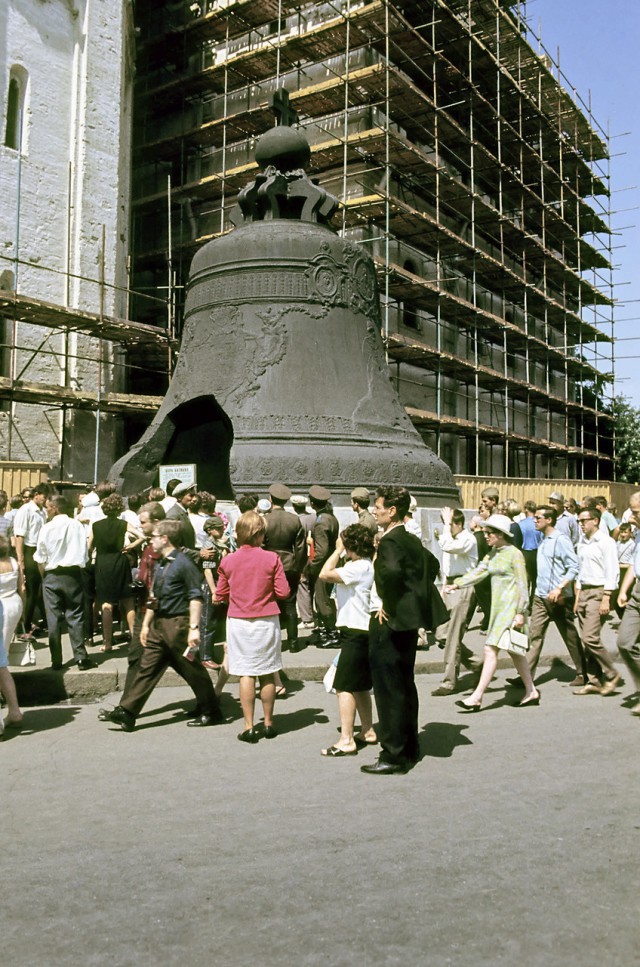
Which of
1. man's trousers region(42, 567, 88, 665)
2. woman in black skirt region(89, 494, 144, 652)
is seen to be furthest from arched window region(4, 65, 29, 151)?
man's trousers region(42, 567, 88, 665)

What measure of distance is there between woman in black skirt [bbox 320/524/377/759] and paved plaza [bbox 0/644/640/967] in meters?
0.22

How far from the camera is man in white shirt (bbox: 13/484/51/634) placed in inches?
336

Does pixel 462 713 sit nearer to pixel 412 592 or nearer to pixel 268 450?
pixel 412 592

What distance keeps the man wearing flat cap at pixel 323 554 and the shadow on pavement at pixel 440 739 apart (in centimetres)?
261

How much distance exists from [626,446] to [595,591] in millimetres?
32774

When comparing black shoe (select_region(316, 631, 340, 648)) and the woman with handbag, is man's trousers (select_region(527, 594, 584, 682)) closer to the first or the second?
the woman with handbag

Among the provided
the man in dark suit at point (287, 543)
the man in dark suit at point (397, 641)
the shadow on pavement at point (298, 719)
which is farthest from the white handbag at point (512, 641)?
the man in dark suit at point (287, 543)

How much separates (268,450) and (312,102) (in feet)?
58.1

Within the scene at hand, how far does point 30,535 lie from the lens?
863 cm

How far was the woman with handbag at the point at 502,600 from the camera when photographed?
21.8 feet

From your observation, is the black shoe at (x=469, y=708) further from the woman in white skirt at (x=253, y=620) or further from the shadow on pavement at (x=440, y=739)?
the woman in white skirt at (x=253, y=620)

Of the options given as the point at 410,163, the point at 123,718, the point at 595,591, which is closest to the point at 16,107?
the point at 410,163

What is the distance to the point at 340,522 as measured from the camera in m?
10.0

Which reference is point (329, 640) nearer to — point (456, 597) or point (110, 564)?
point (456, 597)
